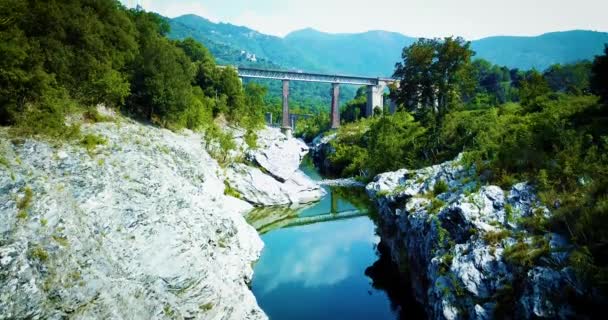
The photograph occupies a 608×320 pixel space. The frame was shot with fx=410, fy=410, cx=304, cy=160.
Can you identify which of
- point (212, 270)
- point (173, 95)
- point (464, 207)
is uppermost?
point (173, 95)

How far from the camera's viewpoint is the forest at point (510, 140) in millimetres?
13812

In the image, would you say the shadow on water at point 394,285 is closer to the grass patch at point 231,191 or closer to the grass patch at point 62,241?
the grass patch at point 231,191

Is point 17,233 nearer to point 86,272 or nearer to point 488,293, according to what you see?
point 86,272

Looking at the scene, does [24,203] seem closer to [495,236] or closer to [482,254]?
[482,254]

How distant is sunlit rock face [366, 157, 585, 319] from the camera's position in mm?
12273

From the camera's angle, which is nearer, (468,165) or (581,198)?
(581,198)

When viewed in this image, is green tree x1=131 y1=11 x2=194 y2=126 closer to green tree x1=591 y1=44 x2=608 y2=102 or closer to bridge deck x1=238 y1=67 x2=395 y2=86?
green tree x1=591 y1=44 x2=608 y2=102

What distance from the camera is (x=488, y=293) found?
1365 centimetres

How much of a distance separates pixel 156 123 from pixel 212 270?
2170 centimetres

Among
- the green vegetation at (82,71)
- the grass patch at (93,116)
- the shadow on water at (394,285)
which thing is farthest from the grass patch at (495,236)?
the grass patch at (93,116)

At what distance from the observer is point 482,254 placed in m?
14.4

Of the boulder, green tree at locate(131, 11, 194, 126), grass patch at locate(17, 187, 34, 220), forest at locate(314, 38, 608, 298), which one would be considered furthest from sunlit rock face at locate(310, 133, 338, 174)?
grass patch at locate(17, 187, 34, 220)

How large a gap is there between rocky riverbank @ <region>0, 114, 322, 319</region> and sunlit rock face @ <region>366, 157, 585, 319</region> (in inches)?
320

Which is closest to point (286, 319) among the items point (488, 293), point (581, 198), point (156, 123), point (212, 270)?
point (212, 270)
